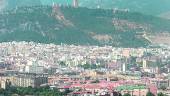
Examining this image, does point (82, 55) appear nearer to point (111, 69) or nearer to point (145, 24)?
point (111, 69)

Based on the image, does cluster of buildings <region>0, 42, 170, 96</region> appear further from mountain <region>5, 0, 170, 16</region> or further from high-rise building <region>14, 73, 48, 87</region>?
mountain <region>5, 0, 170, 16</region>

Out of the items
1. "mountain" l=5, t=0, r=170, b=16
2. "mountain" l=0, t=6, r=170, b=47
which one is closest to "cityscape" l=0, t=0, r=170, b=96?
"mountain" l=0, t=6, r=170, b=47

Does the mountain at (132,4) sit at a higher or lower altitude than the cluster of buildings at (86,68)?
higher

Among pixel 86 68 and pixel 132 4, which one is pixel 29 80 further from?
pixel 132 4

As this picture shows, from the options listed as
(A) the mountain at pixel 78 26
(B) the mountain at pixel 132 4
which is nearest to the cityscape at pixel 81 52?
(A) the mountain at pixel 78 26

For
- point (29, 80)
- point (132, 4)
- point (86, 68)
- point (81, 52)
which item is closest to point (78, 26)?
point (81, 52)

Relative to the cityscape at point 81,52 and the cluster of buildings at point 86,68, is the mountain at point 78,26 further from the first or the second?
the cluster of buildings at point 86,68

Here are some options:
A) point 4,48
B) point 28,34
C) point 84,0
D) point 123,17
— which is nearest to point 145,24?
point 123,17
